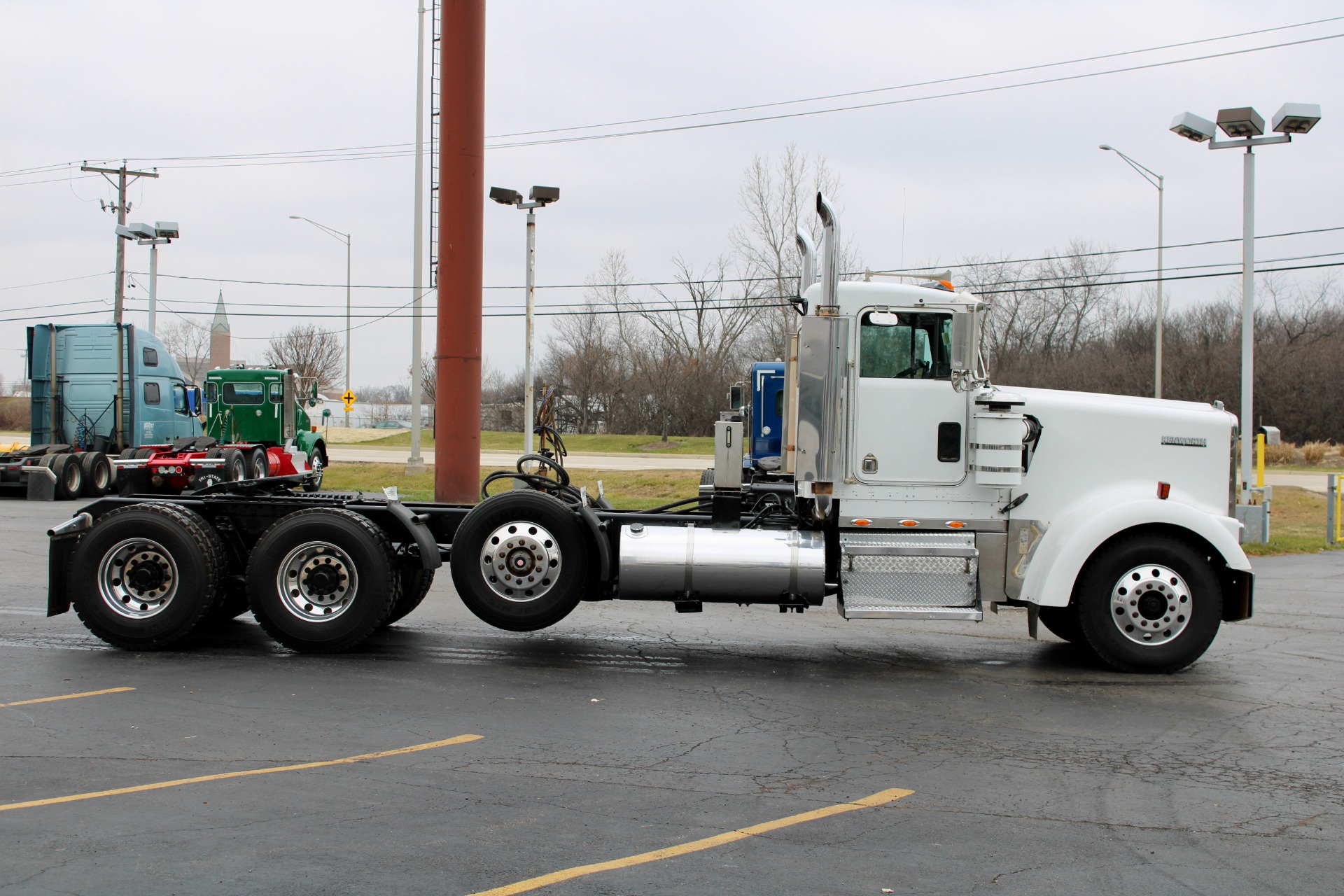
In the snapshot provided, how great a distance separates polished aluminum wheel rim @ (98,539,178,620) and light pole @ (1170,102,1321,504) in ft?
49.5

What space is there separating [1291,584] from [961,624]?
597cm

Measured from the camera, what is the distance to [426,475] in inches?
1146

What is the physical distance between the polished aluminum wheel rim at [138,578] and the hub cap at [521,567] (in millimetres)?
Answer: 2470

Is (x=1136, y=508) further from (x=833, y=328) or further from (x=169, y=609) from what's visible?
(x=169, y=609)

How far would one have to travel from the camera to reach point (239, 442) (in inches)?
1054

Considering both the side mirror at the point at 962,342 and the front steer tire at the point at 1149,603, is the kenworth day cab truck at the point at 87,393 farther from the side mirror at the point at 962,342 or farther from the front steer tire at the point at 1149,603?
the front steer tire at the point at 1149,603

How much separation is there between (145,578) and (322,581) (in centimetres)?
140

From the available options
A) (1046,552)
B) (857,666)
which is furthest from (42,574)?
(1046,552)

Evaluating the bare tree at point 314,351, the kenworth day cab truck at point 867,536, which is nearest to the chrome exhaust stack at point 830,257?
the kenworth day cab truck at point 867,536

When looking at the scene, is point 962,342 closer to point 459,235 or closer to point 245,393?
point 459,235

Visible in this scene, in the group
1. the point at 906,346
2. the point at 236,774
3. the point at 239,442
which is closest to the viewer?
the point at 236,774

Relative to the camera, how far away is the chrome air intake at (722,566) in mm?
8289

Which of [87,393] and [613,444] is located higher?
[87,393]

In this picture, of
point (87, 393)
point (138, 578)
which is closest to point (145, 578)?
point (138, 578)
